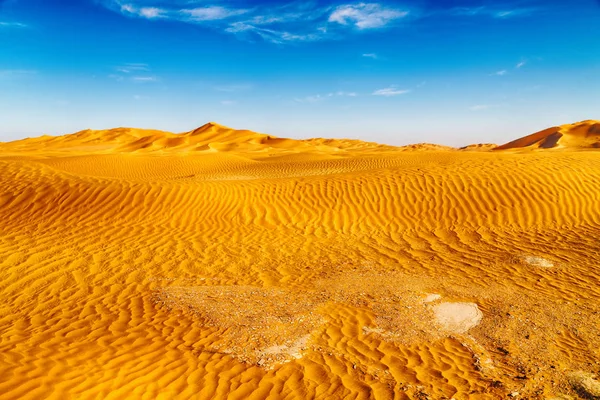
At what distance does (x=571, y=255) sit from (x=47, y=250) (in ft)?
37.6

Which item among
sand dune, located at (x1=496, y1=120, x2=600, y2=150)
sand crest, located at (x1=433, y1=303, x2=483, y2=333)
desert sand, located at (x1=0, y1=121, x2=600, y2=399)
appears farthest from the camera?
sand dune, located at (x1=496, y1=120, x2=600, y2=150)

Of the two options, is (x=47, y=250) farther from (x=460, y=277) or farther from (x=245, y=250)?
(x=460, y=277)

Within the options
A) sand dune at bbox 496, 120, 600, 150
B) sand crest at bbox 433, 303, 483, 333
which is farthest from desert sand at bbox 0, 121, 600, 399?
sand dune at bbox 496, 120, 600, 150

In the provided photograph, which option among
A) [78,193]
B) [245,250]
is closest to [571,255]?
[245,250]

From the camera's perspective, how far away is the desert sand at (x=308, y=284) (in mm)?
3975

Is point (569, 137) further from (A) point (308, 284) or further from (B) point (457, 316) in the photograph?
(A) point (308, 284)

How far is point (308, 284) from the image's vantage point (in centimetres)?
685

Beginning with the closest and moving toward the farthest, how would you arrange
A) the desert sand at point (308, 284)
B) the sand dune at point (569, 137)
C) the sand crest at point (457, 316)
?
1. the desert sand at point (308, 284)
2. the sand crest at point (457, 316)
3. the sand dune at point (569, 137)

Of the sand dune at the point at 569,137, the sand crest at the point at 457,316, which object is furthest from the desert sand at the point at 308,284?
the sand dune at the point at 569,137

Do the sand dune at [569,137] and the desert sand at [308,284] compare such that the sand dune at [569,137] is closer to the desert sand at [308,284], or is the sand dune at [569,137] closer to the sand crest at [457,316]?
the desert sand at [308,284]

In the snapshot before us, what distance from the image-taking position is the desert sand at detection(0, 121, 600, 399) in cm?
397

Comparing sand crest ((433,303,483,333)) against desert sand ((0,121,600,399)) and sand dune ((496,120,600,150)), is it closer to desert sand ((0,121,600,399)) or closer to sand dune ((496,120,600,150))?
desert sand ((0,121,600,399))

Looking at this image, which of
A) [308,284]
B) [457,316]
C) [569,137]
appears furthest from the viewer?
[569,137]

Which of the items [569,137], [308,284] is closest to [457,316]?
[308,284]
